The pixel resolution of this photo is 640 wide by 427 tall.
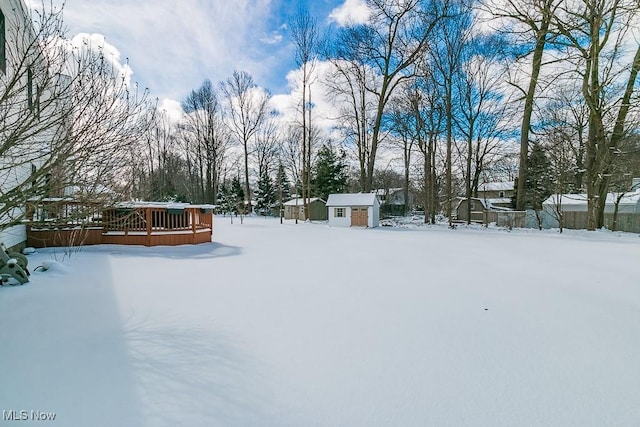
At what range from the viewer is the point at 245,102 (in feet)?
99.3

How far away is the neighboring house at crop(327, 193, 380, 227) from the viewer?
2003cm

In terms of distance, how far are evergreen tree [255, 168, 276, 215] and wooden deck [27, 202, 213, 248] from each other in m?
25.9

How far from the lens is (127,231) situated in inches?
365

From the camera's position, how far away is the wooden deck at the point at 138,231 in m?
8.41

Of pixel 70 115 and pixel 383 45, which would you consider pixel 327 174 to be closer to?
pixel 383 45

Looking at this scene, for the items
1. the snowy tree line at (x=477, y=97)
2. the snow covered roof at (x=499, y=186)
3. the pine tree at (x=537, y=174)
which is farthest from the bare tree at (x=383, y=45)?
the snow covered roof at (x=499, y=186)

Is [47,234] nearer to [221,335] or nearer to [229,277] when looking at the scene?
[229,277]

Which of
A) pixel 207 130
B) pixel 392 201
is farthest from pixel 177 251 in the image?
pixel 392 201

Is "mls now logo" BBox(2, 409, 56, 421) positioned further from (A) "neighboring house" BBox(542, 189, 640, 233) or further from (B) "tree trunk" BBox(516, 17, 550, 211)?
(A) "neighboring house" BBox(542, 189, 640, 233)

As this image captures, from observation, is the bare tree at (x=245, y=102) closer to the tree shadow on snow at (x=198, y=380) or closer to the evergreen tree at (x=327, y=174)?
the evergreen tree at (x=327, y=174)

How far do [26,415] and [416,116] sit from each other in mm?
23467

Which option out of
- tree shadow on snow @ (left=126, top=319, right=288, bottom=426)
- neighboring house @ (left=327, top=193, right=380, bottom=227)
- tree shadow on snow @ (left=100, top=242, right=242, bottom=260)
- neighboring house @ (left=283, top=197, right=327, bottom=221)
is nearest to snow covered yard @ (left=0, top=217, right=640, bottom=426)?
tree shadow on snow @ (left=126, top=319, right=288, bottom=426)

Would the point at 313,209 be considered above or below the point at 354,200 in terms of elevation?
below

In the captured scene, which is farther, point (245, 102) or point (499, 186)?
point (499, 186)
